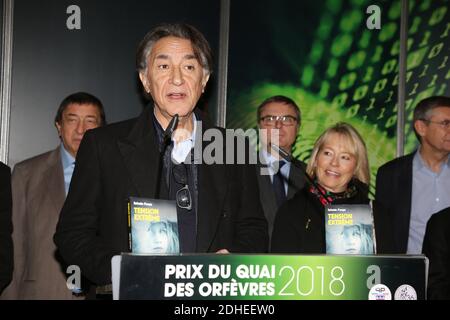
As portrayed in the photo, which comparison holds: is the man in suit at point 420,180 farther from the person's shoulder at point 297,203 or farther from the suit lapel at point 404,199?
the person's shoulder at point 297,203

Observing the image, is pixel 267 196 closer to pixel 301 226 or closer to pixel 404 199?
pixel 301 226

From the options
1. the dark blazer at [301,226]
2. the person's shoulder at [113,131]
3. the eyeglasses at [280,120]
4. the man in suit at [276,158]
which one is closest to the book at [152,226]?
the person's shoulder at [113,131]

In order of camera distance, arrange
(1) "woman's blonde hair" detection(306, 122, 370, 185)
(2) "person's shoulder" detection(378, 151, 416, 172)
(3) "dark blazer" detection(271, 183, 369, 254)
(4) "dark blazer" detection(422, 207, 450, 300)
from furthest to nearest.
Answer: (2) "person's shoulder" detection(378, 151, 416, 172) → (1) "woman's blonde hair" detection(306, 122, 370, 185) → (3) "dark blazer" detection(271, 183, 369, 254) → (4) "dark blazer" detection(422, 207, 450, 300)

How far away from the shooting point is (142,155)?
2.43 meters

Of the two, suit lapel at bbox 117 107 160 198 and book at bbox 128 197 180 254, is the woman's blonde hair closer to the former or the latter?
suit lapel at bbox 117 107 160 198

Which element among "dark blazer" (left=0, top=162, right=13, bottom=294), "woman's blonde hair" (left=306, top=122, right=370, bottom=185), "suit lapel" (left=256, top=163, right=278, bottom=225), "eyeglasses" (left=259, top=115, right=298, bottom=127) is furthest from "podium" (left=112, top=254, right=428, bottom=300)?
"eyeglasses" (left=259, top=115, right=298, bottom=127)

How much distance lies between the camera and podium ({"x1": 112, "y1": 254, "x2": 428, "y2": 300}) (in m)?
1.72

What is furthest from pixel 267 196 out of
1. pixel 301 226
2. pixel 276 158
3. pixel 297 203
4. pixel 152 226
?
pixel 152 226

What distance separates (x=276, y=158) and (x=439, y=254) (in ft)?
4.15

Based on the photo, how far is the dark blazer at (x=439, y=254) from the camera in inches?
129

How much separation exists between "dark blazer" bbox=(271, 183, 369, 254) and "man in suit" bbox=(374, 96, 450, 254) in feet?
3.22

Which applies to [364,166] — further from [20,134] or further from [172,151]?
[20,134]

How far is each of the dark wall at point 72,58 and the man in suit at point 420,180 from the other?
4.60 ft
